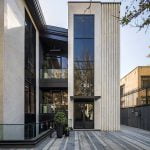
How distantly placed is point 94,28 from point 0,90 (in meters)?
17.5

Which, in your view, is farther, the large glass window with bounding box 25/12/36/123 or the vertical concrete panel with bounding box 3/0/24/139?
the large glass window with bounding box 25/12/36/123

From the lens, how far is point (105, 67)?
119ft

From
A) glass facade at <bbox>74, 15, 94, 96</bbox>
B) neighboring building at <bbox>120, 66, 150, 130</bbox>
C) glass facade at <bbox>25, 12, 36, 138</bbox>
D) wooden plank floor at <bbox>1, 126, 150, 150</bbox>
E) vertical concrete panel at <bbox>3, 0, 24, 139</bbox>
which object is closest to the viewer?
wooden plank floor at <bbox>1, 126, 150, 150</bbox>

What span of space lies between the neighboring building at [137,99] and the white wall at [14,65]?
49.0ft

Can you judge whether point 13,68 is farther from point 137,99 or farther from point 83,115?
point 137,99

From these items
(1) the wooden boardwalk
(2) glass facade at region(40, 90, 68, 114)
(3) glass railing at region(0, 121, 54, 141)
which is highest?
(2) glass facade at region(40, 90, 68, 114)

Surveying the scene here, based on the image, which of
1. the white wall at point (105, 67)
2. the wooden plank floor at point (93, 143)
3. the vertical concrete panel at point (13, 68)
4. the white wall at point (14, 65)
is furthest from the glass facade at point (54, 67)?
the wooden plank floor at point (93, 143)

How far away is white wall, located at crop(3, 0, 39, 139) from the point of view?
21.1 metres

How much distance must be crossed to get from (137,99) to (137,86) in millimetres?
6144

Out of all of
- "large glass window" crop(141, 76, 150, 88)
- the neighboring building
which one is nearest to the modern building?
the neighboring building

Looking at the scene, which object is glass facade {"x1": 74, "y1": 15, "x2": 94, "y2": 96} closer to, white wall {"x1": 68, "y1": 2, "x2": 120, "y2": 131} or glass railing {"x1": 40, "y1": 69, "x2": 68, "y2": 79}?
white wall {"x1": 68, "y1": 2, "x2": 120, "y2": 131}

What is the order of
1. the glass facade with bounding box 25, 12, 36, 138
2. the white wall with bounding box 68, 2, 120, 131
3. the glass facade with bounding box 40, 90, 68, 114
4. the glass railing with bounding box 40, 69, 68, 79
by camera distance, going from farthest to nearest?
1. the glass facade with bounding box 40, 90, 68, 114
2. the glass railing with bounding box 40, 69, 68, 79
3. the white wall with bounding box 68, 2, 120, 131
4. the glass facade with bounding box 25, 12, 36, 138

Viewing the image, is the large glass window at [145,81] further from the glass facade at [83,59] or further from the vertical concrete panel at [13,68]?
the vertical concrete panel at [13,68]

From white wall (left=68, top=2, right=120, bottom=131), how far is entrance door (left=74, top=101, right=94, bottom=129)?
43 centimetres
